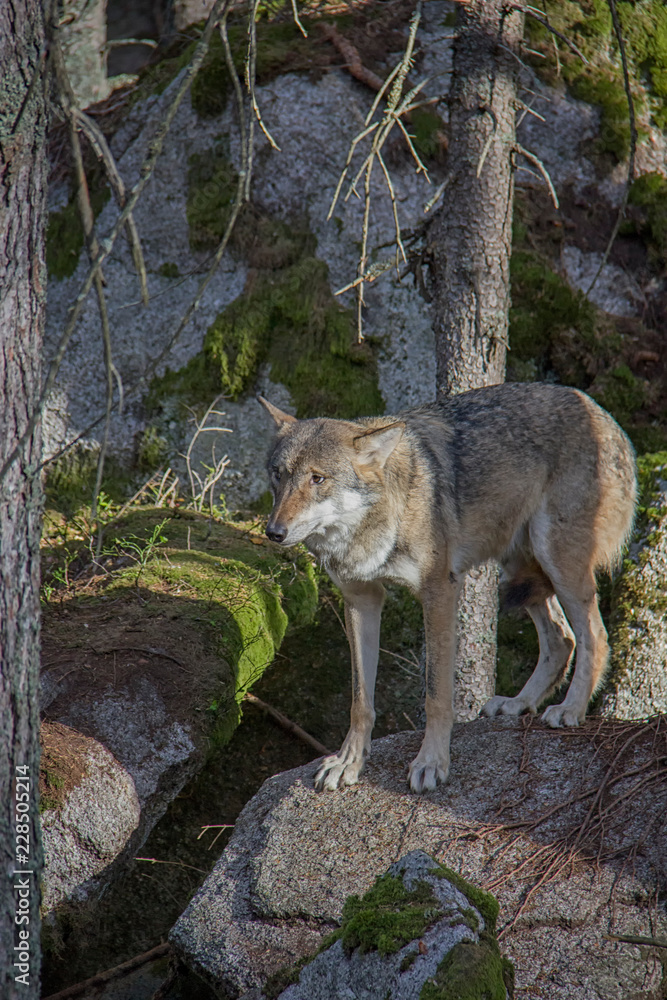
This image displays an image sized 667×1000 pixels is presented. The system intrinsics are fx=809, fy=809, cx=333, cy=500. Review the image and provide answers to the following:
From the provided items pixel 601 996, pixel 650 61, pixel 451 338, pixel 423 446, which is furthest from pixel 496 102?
pixel 601 996

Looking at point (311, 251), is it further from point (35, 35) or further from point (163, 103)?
point (35, 35)

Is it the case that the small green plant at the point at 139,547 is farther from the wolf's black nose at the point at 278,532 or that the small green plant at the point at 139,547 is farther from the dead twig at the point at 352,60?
the dead twig at the point at 352,60

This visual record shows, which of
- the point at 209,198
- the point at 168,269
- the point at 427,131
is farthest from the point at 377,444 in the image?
the point at 427,131

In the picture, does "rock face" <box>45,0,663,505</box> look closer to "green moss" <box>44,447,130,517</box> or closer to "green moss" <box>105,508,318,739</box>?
"green moss" <box>44,447,130,517</box>

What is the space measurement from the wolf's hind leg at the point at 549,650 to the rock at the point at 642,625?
1.01 metres

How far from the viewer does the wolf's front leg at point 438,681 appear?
4.11 m

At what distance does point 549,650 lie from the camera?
16.4ft

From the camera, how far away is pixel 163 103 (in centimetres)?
880

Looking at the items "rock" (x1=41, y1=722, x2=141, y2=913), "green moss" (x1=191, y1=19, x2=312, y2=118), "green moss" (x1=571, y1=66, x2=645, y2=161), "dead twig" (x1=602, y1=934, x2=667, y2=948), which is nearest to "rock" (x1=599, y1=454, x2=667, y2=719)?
"dead twig" (x1=602, y1=934, x2=667, y2=948)

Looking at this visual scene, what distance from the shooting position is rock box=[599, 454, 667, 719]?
5770mm

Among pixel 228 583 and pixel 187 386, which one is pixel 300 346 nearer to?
pixel 187 386

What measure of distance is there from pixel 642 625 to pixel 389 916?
3.88 meters

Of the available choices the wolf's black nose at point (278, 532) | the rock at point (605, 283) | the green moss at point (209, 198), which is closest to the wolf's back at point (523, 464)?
the wolf's black nose at point (278, 532)

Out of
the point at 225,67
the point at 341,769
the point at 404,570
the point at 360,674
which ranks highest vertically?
the point at 225,67
